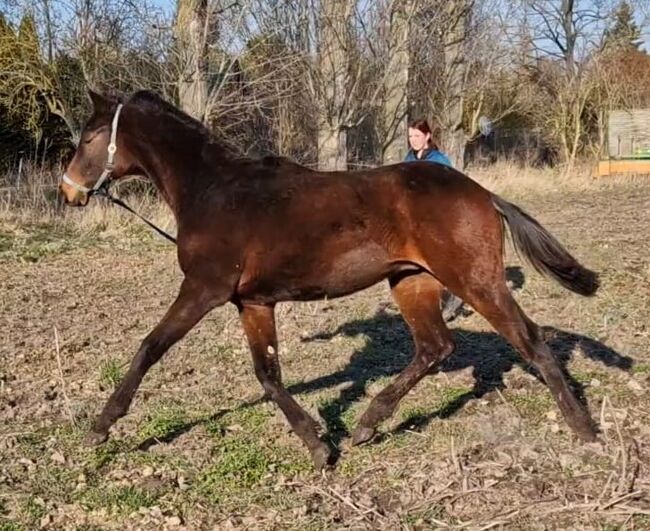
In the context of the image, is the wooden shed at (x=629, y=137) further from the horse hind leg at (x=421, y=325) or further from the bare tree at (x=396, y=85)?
the horse hind leg at (x=421, y=325)

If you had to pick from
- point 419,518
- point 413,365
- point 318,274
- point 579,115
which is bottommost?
point 419,518

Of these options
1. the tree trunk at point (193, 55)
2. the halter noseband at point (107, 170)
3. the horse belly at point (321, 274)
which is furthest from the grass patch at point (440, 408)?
the tree trunk at point (193, 55)

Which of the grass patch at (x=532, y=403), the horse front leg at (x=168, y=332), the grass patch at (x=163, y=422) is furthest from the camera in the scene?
the grass patch at (x=532, y=403)

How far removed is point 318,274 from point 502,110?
24.2 m

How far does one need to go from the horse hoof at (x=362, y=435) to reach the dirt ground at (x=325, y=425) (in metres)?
0.07

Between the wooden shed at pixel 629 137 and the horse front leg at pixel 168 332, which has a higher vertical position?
the wooden shed at pixel 629 137

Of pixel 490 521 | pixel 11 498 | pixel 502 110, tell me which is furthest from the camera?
pixel 502 110

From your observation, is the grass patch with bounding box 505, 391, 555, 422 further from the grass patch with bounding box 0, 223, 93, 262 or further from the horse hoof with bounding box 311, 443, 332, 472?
the grass patch with bounding box 0, 223, 93, 262

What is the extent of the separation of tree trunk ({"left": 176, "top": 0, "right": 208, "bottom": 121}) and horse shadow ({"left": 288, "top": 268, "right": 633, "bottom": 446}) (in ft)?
22.1

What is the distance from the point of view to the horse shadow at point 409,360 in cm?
538

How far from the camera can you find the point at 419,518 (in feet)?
12.5

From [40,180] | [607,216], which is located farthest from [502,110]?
[40,180]

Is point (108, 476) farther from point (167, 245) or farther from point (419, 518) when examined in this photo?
point (167, 245)

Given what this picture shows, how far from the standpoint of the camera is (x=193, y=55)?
510 inches
